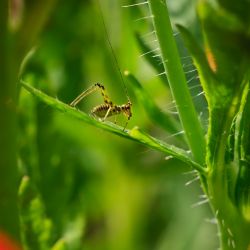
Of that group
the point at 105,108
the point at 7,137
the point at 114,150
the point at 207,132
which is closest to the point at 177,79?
the point at 207,132

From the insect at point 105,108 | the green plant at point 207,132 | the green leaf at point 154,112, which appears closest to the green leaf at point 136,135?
the green plant at point 207,132

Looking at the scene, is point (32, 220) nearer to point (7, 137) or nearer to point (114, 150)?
point (7, 137)

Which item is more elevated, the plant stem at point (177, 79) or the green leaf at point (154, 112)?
the plant stem at point (177, 79)

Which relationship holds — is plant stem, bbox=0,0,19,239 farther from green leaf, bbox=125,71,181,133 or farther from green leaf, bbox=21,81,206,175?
green leaf, bbox=125,71,181,133

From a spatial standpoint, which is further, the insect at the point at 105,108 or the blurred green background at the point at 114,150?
the blurred green background at the point at 114,150

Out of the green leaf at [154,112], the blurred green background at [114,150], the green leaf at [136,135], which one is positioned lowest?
the blurred green background at [114,150]

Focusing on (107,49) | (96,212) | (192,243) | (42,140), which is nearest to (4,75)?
(42,140)

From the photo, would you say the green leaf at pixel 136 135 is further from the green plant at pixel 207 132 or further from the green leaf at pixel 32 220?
the green leaf at pixel 32 220

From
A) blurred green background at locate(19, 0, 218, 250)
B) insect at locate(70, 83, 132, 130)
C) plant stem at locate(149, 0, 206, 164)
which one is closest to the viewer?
plant stem at locate(149, 0, 206, 164)

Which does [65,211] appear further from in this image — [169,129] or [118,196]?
[118,196]

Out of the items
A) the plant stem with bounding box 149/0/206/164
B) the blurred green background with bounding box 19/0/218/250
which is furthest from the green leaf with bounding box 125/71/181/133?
the blurred green background with bounding box 19/0/218/250
